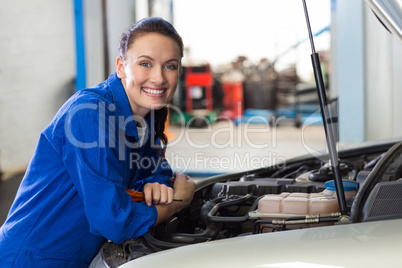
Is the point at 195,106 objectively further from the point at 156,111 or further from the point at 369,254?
the point at 369,254

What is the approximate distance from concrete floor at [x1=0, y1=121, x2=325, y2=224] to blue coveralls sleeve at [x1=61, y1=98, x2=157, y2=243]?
221cm

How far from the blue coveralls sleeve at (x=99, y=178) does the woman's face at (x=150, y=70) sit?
21cm

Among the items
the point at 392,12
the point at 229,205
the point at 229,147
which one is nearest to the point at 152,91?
the point at 229,205

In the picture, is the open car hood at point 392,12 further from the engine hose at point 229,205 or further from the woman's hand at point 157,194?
the woman's hand at point 157,194

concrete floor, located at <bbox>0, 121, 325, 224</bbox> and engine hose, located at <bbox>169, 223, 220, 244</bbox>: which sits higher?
engine hose, located at <bbox>169, 223, 220, 244</bbox>

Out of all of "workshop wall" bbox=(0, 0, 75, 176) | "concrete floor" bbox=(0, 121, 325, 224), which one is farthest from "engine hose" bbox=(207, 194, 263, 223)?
"workshop wall" bbox=(0, 0, 75, 176)

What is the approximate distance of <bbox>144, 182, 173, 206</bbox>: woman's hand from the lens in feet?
5.11

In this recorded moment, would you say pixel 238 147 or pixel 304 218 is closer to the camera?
pixel 304 218

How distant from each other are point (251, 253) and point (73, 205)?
0.65 metres

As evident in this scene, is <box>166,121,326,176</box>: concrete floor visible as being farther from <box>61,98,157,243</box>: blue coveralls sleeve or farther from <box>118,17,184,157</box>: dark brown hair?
<box>61,98,157,243</box>: blue coveralls sleeve

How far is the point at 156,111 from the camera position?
1936 mm

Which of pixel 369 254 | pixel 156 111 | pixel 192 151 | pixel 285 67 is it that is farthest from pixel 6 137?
pixel 285 67

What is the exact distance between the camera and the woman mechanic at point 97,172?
55.7 inches

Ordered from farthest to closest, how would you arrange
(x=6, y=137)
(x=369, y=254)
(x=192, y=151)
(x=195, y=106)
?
(x=195, y=106) < (x=192, y=151) < (x=6, y=137) < (x=369, y=254)
